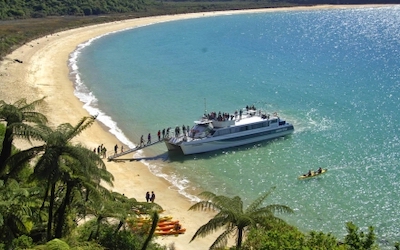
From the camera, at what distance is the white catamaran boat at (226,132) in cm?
4400

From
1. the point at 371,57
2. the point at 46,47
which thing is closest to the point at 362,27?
the point at 371,57

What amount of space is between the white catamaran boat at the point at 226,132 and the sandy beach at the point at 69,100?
4597mm

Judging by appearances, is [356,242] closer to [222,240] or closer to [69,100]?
[222,240]

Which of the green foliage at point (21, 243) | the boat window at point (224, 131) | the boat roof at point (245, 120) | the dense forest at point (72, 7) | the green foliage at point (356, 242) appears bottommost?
the boat window at point (224, 131)

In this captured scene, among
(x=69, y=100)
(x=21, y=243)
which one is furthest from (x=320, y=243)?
(x=69, y=100)

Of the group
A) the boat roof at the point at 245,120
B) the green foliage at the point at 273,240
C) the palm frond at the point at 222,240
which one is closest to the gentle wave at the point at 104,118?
the boat roof at the point at 245,120

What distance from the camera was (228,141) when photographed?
4534 cm

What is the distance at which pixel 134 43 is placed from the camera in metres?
105

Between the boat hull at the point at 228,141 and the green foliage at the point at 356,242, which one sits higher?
the green foliage at the point at 356,242

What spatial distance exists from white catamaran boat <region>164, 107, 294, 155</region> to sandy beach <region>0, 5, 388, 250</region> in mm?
4597

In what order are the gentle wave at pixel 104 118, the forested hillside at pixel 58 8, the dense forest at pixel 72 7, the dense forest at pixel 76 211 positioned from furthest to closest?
the dense forest at pixel 72 7, the forested hillside at pixel 58 8, the gentle wave at pixel 104 118, the dense forest at pixel 76 211

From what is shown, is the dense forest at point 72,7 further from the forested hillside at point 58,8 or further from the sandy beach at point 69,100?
the sandy beach at point 69,100

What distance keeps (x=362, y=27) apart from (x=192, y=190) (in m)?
111

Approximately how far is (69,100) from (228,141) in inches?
949
